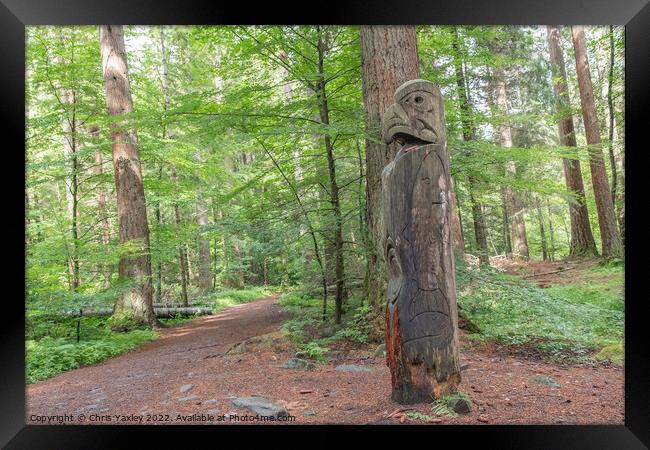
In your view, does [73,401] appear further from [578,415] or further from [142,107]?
[142,107]

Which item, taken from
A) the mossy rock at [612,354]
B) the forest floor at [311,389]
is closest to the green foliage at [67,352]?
the forest floor at [311,389]

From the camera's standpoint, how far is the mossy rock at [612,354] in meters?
4.72

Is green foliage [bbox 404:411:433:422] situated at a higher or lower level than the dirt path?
higher

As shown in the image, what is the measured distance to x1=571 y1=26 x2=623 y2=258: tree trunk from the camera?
9.52 meters

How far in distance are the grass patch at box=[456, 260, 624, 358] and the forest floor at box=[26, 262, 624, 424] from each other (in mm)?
440

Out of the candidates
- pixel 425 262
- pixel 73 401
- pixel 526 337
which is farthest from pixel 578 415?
pixel 73 401

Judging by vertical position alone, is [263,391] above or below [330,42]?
below

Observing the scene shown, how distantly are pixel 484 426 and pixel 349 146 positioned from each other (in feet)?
17.7

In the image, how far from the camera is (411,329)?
316 centimetres

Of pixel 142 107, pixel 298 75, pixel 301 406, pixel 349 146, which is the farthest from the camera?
pixel 142 107

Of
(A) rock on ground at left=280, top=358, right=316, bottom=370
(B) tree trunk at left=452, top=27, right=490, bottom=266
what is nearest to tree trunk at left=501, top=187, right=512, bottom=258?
(B) tree trunk at left=452, top=27, right=490, bottom=266

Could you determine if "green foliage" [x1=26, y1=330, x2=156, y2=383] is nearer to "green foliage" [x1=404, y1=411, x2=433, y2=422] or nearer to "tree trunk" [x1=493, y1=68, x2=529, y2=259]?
"green foliage" [x1=404, y1=411, x2=433, y2=422]

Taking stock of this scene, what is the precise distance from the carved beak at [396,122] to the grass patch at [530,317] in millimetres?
2581
